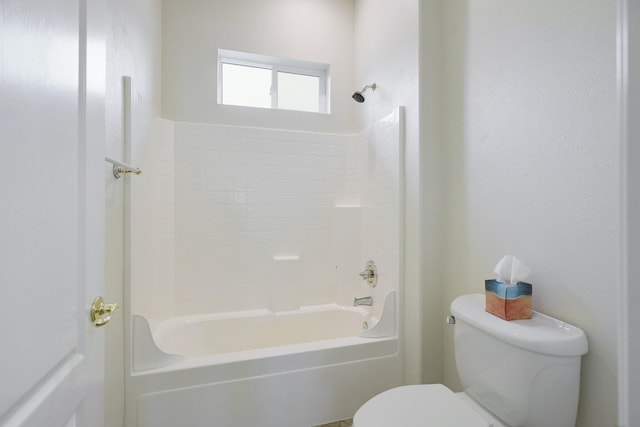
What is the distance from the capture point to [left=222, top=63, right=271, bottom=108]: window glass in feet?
8.03

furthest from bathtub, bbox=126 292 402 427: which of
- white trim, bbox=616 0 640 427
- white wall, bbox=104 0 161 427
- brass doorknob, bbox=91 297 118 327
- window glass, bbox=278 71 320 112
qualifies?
window glass, bbox=278 71 320 112

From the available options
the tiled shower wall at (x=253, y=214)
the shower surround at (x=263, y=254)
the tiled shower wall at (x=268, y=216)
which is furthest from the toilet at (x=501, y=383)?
the tiled shower wall at (x=253, y=214)

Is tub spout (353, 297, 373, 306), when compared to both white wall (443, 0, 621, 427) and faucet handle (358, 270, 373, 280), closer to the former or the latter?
faucet handle (358, 270, 373, 280)

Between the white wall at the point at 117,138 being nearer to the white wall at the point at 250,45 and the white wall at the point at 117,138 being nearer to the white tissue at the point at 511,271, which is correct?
the white wall at the point at 250,45

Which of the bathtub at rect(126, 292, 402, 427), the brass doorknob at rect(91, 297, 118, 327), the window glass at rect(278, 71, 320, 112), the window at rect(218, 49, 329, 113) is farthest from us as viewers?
the window glass at rect(278, 71, 320, 112)

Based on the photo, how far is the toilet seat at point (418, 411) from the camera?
1.01 m

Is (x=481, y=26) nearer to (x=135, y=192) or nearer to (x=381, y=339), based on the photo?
(x=381, y=339)

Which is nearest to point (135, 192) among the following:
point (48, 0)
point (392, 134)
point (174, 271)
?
point (174, 271)

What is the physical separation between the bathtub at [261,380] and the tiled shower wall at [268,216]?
1.24 feet

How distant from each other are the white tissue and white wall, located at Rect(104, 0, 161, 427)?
1502mm

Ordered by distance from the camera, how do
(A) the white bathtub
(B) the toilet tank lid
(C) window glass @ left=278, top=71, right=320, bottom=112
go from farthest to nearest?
(C) window glass @ left=278, top=71, right=320, bottom=112 < (A) the white bathtub < (B) the toilet tank lid

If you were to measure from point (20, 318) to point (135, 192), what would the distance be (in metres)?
1.18

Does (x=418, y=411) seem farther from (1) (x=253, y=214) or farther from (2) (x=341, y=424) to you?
(1) (x=253, y=214)

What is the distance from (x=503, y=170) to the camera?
130cm
